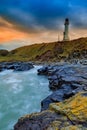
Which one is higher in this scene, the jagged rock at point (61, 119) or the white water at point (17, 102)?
the jagged rock at point (61, 119)

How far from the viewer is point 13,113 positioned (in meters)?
14.6

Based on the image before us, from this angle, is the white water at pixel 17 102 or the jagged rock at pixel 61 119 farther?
the white water at pixel 17 102

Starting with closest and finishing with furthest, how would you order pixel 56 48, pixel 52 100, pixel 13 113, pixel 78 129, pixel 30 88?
pixel 78 129 < pixel 52 100 < pixel 13 113 < pixel 30 88 < pixel 56 48

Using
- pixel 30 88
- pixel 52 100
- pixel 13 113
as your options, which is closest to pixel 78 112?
pixel 52 100

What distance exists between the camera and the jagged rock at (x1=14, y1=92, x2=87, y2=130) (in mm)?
7613

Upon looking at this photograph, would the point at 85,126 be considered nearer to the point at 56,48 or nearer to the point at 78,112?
the point at 78,112

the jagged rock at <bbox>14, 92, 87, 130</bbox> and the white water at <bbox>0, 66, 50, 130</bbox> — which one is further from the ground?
the jagged rock at <bbox>14, 92, 87, 130</bbox>

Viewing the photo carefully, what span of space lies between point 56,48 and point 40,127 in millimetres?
82022

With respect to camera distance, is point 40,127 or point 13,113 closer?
point 40,127

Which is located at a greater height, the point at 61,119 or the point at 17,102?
the point at 61,119

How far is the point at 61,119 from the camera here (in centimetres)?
807

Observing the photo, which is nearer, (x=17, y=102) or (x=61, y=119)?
(x=61, y=119)

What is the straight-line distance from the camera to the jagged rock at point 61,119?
7.61 metres

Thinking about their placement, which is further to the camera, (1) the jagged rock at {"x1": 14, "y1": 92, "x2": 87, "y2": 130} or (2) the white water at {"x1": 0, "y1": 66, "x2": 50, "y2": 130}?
(2) the white water at {"x1": 0, "y1": 66, "x2": 50, "y2": 130}
